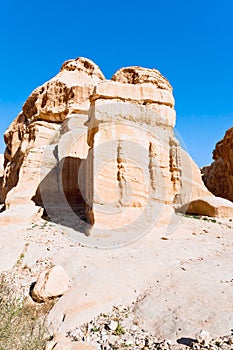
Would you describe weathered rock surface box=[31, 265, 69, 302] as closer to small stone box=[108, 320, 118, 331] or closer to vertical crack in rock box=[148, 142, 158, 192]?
small stone box=[108, 320, 118, 331]

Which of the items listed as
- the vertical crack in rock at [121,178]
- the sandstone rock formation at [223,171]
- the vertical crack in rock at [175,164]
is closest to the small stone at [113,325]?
the vertical crack in rock at [121,178]

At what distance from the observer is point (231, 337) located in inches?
145

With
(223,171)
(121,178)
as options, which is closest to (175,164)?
(121,178)

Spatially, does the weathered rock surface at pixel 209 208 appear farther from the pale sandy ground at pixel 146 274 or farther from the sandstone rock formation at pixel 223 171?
the sandstone rock formation at pixel 223 171

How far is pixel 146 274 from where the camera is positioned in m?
6.24

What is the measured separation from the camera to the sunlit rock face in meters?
9.55

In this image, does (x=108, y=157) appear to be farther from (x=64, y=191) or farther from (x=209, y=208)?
(x=209, y=208)

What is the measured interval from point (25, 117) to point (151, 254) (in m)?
15.4

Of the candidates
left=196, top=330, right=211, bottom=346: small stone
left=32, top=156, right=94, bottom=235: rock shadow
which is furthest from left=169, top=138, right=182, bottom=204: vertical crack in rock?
left=196, top=330, right=211, bottom=346: small stone

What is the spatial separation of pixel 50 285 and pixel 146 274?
2130 mm

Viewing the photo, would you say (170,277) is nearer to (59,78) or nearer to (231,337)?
(231,337)

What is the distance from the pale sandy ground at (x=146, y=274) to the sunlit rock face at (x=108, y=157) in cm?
140

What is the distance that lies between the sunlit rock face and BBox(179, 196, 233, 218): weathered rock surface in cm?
50

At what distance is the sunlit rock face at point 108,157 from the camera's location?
9547 millimetres
